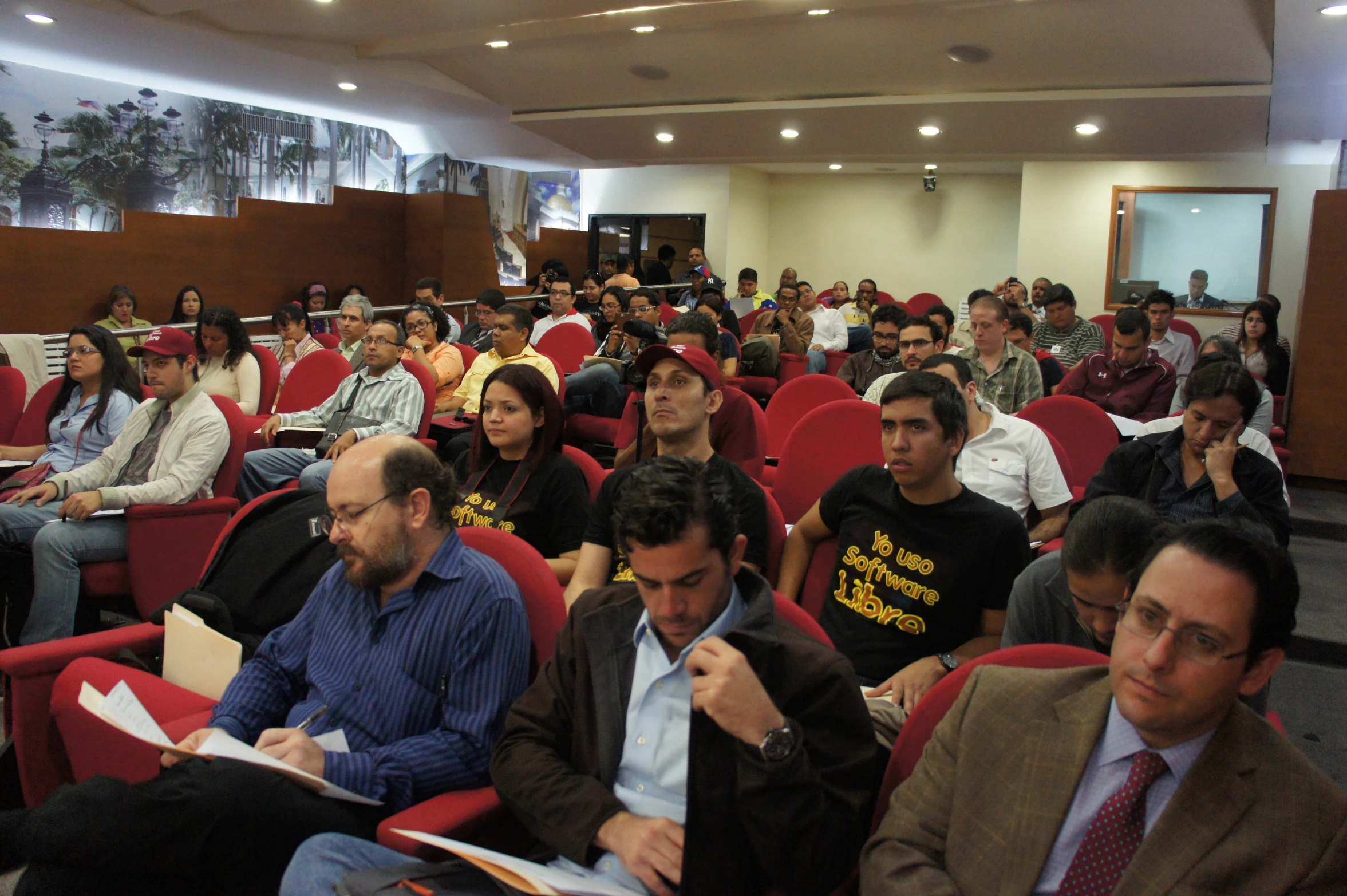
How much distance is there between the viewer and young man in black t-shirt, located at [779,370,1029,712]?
2014mm

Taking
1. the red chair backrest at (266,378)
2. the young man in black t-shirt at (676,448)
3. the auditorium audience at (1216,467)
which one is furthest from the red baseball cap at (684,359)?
the red chair backrest at (266,378)

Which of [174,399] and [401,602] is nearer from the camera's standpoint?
[401,602]

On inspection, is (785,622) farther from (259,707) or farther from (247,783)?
(259,707)

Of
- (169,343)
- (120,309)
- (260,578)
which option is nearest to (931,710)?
(260,578)

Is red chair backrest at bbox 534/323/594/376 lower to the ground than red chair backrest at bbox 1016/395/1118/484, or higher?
higher

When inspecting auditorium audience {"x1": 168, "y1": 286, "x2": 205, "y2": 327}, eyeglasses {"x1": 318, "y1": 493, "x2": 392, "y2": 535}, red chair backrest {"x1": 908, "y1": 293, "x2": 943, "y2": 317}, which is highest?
red chair backrest {"x1": 908, "y1": 293, "x2": 943, "y2": 317}

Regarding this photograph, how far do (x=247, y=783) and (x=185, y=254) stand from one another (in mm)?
8953

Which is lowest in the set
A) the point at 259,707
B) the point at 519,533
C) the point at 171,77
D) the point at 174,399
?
the point at 259,707

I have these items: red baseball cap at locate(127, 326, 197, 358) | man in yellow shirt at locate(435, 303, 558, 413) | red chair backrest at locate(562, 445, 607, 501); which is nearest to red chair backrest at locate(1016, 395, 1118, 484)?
red chair backrest at locate(562, 445, 607, 501)

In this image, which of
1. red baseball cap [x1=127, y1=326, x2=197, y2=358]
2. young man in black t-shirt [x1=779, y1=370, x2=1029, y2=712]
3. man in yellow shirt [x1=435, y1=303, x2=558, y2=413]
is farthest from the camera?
man in yellow shirt [x1=435, y1=303, x2=558, y2=413]

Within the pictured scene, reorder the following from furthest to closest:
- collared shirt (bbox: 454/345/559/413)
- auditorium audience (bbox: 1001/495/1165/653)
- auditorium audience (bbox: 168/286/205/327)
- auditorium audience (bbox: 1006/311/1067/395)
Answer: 1. auditorium audience (bbox: 168/286/205/327)
2. auditorium audience (bbox: 1006/311/1067/395)
3. collared shirt (bbox: 454/345/559/413)
4. auditorium audience (bbox: 1001/495/1165/653)

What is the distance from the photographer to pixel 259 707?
1.86 metres

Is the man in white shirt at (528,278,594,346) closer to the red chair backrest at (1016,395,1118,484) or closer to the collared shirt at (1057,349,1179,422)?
the collared shirt at (1057,349,1179,422)

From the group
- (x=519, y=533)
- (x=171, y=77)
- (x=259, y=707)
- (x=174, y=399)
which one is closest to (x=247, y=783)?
(x=259, y=707)
